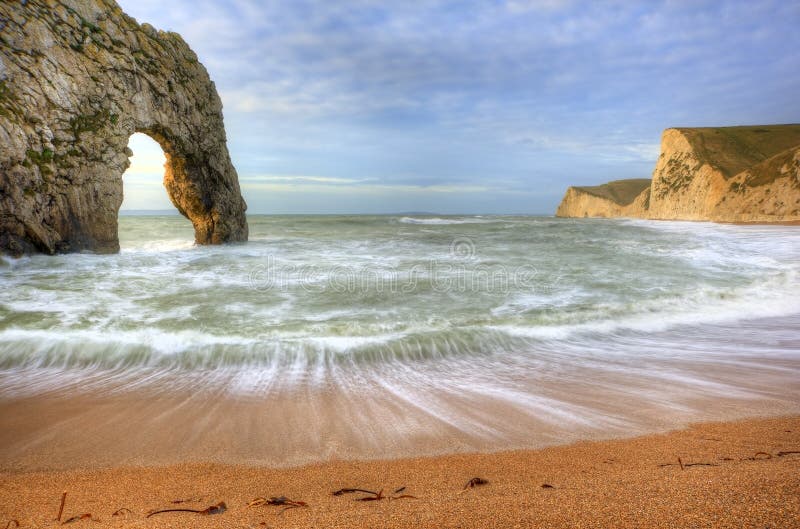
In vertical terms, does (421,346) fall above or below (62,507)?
below

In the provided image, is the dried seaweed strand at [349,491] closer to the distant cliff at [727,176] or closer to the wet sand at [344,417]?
the wet sand at [344,417]

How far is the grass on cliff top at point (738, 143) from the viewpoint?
39312mm

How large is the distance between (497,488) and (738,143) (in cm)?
5510

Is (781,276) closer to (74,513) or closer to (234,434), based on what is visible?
(234,434)

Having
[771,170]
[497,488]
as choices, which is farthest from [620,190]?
[497,488]

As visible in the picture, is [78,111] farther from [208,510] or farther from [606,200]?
[606,200]

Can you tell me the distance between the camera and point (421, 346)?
4.46m

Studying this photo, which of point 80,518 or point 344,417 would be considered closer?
point 80,518

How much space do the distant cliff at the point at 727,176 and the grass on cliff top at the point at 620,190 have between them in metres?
10.8

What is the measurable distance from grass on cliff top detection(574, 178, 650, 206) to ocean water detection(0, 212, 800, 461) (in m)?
63.5

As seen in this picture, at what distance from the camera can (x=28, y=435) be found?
7.90 feet

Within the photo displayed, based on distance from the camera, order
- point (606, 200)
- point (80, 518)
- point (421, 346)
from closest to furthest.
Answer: point (80, 518)
point (421, 346)
point (606, 200)

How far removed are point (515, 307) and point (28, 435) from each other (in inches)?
210

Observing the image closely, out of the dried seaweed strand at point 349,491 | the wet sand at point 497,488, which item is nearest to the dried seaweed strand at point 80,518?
the wet sand at point 497,488
